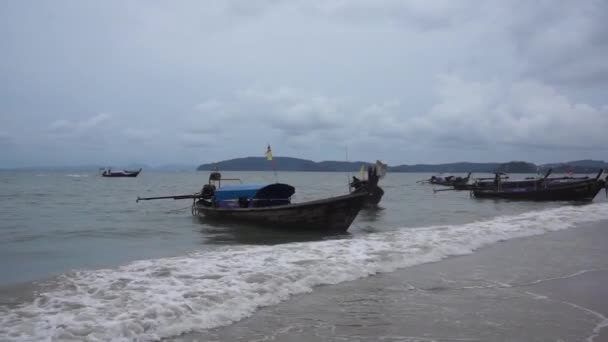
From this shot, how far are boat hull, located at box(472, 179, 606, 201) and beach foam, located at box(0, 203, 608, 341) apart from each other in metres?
22.9

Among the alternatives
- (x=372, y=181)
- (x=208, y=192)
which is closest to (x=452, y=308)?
(x=208, y=192)

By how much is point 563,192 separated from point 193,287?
30862 millimetres

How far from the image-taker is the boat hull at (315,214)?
1513cm

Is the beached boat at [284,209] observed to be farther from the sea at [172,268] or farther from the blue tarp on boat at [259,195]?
the sea at [172,268]

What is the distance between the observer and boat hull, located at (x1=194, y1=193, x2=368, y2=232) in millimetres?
15133

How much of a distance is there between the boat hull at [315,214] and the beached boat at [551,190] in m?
22.1

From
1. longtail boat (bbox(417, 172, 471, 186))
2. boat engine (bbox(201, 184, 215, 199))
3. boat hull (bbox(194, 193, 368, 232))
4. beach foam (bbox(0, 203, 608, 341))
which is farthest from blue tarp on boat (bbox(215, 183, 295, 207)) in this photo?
longtail boat (bbox(417, 172, 471, 186))

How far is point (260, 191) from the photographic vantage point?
16.9 meters

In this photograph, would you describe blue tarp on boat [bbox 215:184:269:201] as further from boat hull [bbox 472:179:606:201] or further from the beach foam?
boat hull [bbox 472:179:606:201]

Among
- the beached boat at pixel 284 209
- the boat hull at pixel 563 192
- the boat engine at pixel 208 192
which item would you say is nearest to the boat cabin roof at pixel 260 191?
the beached boat at pixel 284 209

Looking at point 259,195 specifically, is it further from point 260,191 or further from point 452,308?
point 452,308

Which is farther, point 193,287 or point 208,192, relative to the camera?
point 208,192

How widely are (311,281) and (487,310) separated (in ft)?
9.62

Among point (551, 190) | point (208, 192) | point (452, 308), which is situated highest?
point (208, 192)
